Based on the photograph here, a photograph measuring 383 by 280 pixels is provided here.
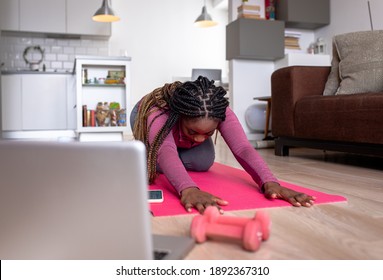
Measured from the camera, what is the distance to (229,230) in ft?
3.13

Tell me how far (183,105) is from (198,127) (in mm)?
98

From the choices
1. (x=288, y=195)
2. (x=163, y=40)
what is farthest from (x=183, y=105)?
(x=163, y=40)

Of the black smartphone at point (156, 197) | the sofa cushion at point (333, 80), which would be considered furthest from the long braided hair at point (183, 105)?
the sofa cushion at point (333, 80)

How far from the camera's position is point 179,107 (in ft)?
5.00

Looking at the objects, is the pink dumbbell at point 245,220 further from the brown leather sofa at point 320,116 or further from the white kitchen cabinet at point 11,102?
the white kitchen cabinet at point 11,102

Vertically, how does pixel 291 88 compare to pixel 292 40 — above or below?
below

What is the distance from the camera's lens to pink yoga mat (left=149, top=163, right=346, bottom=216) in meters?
1.34

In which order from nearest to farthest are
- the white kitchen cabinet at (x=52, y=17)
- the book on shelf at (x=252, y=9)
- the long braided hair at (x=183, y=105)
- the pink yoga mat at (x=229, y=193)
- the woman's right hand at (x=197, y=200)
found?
1. the woman's right hand at (x=197, y=200)
2. the pink yoga mat at (x=229, y=193)
3. the long braided hair at (x=183, y=105)
4. the book on shelf at (x=252, y=9)
5. the white kitchen cabinet at (x=52, y=17)

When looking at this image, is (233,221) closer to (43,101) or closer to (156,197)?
(156,197)

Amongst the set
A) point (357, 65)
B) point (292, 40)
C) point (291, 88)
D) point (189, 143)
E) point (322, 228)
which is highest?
point (292, 40)

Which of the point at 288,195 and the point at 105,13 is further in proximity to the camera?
the point at 105,13

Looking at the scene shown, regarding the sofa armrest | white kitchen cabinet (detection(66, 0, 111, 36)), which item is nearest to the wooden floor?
the sofa armrest

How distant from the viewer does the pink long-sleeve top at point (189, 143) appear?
1.42 metres

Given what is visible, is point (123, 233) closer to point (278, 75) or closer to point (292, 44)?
point (278, 75)
